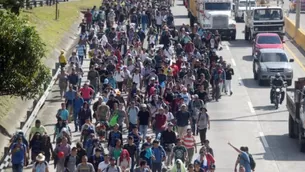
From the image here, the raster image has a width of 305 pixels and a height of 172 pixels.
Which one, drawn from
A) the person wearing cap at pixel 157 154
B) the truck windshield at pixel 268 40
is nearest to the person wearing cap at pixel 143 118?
the person wearing cap at pixel 157 154

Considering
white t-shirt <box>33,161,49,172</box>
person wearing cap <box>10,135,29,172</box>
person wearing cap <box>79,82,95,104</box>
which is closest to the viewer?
white t-shirt <box>33,161,49,172</box>

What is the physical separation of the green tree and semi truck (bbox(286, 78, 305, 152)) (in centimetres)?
777

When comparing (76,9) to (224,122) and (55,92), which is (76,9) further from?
(224,122)

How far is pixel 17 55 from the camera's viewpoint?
33.2 metres

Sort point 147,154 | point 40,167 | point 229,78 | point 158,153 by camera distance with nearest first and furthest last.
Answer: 1. point 40,167
2. point 147,154
3. point 158,153
4. point 229,78

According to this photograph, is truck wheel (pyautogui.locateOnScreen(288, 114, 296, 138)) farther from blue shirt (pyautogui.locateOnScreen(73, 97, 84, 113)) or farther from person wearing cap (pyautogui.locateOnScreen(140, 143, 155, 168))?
person wearing cap (pyautogui.locateOnScreen(140, 143, 155, 168))

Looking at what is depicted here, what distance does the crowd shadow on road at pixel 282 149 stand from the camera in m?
31.3

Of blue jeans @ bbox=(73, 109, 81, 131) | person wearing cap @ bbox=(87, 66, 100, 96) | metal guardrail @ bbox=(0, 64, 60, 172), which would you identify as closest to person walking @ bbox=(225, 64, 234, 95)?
person wearing cap @ bbox=(87, 66, 100, 96)

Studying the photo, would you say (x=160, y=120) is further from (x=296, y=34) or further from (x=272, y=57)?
(x=296, y=34)

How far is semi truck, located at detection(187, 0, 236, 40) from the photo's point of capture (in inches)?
2425

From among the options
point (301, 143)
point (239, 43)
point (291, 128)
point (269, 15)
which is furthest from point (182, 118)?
point (239, 43)

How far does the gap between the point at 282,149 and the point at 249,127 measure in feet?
12.5

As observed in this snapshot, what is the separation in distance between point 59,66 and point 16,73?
39.5ft

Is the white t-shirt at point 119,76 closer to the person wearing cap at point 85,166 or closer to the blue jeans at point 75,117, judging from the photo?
the blue jeans at point 75,117
